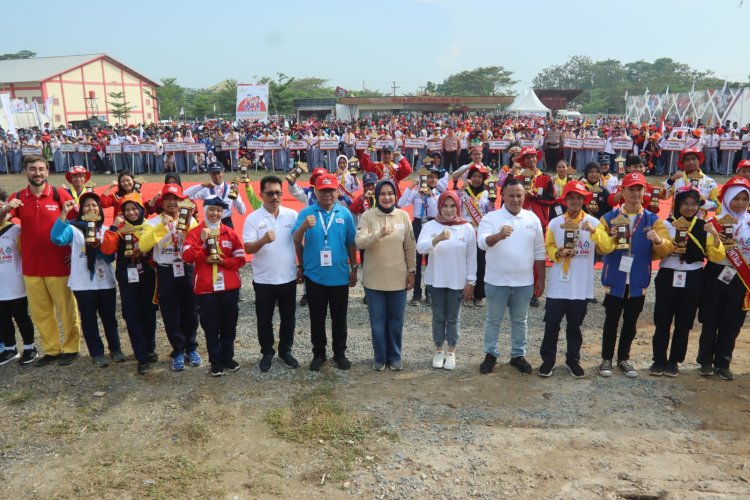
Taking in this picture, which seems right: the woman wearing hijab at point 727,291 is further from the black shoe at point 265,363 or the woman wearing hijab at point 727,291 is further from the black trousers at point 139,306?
the black trousers at point 139,306

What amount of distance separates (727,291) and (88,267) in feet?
19.6

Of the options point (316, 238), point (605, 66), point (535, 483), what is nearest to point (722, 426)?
point (535, 483)

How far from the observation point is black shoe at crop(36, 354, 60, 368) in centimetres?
572

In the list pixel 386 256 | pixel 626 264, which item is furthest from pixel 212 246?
pixel 626 264

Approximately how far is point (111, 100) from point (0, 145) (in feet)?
136

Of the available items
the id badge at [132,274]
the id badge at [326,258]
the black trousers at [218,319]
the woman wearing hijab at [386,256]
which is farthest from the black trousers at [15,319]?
the woman wearing hijab at [386,256]

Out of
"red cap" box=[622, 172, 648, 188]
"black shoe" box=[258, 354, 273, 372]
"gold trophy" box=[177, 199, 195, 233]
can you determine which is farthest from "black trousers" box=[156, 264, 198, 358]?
"red cap" box=[622, 172, 648, 188]

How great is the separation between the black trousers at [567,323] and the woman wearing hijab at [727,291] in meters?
1.16

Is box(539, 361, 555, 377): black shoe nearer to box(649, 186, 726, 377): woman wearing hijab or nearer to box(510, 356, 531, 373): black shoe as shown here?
box(510, 356, 531, 373): black shoe

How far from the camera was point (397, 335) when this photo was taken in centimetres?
543

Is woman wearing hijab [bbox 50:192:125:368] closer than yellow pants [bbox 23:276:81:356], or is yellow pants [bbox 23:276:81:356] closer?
woman wearing hijab [bbox 50:192:125:368]

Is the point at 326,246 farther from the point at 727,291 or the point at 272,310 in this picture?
the point at 727,291

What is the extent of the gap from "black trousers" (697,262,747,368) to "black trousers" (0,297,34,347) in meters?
6.69

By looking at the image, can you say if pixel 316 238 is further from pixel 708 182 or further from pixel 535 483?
pixel 708 182
